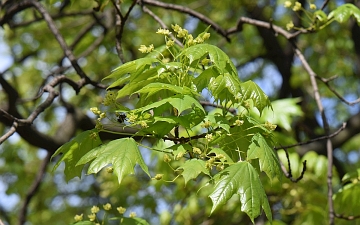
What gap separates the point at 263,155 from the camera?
198 cm

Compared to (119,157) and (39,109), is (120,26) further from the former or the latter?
(119,157)

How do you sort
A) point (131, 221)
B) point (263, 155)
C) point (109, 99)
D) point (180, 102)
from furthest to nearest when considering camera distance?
point (131, 221)
point (109, 99)
point (263, 155)
point (180, 102)

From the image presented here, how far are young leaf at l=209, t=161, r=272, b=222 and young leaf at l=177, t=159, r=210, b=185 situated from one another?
60 mm

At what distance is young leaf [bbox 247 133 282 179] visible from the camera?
196 centimetres

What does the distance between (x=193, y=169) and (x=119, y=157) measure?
250 millimetres

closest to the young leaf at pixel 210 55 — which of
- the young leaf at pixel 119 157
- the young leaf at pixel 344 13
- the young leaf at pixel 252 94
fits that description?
the young leaf at pixel 252 94

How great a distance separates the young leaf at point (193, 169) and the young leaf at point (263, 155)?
167 mm

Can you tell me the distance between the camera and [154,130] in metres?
1.99

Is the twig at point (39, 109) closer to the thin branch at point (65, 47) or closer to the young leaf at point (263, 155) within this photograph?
the thin branch at point (65, 47)

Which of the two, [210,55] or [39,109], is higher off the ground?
[210,55]

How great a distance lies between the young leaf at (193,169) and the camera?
6.05ft

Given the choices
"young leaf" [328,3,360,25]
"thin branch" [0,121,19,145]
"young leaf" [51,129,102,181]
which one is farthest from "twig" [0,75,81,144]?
"young leaf" [328,3,360,25]

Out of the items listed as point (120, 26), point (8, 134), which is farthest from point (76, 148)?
point (120, 26)

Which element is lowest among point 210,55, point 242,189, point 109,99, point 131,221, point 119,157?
point 131,221
